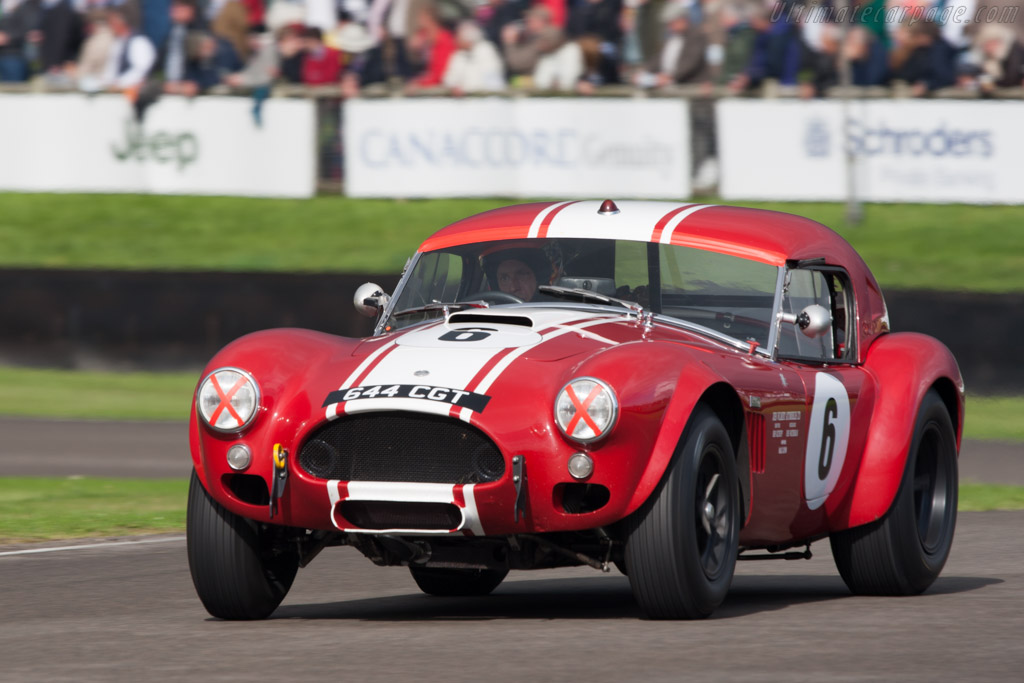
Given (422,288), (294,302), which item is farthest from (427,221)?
(422,288)

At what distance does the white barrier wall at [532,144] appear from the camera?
733 inches

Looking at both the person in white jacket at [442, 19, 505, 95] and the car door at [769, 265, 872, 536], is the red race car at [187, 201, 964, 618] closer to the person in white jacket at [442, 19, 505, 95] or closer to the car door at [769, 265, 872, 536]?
the car door at [769, 265, 872, 536]

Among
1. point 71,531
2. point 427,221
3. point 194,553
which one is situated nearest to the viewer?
point 194,553

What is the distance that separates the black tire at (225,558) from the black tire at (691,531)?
50.4 inches

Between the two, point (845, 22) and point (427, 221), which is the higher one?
point (845, 22)

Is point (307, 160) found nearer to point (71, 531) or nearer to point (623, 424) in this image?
point (71, 531)

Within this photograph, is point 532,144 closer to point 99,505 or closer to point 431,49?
point 431,49

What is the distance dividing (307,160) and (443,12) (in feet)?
7.26

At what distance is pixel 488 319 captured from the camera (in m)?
6.32

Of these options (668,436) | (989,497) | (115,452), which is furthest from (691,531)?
(115,452)

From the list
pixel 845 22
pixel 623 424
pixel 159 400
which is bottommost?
pixel 159 400

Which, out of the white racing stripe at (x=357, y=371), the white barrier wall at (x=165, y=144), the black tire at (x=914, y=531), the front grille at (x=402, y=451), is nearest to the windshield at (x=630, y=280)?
the white racing stripe at (x=357, y=371)

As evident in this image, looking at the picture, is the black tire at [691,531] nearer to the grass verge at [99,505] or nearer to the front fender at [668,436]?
the front fender at [668,436]

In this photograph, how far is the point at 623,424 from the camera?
5559mm
